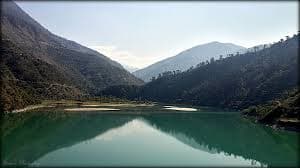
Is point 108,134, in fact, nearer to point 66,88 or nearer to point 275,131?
point 275,131

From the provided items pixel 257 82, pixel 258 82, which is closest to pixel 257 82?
pixel 257 82

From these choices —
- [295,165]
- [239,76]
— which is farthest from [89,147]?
[239,76]

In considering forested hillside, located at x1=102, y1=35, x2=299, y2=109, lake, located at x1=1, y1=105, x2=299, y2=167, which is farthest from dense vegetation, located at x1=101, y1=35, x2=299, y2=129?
lake, located at x1=1, y1=105, x2=299, y2=167

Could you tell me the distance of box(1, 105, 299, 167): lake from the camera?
48.2 metres

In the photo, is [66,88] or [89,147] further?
[66,88]

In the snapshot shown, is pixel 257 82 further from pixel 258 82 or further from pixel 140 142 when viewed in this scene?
pixel 140 142

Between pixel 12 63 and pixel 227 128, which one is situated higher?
pixel 12 63

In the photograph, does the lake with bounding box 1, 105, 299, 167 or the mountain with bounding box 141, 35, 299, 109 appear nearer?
the lake with bounding box 1, 105, 299, 167

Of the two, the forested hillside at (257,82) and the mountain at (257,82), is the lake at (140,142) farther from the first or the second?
the mountain at (257,82)

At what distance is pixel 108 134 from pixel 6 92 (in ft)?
177

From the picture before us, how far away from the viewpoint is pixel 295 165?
1804 inches

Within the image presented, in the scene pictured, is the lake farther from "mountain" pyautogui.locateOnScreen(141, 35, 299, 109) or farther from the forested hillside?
"mountain" pyautogui.locateOnScreen(141, 35, 299, 109)

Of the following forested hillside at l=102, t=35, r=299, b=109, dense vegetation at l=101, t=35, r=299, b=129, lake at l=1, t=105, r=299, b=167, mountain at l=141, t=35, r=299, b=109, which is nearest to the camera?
lake at l=1, t=105, r=299, b=167

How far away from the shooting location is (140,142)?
63.8 meters
